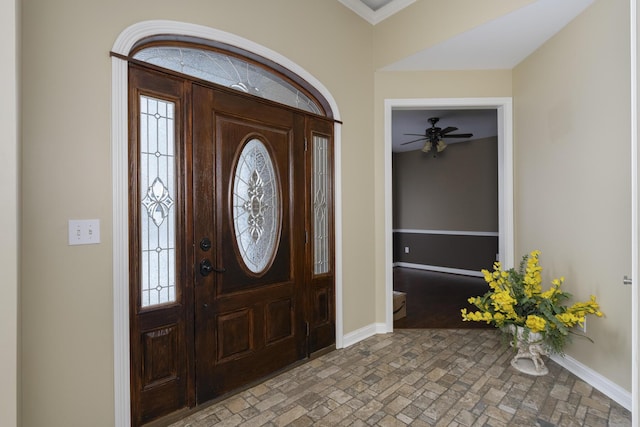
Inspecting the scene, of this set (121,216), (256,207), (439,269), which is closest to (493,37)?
(256,207)

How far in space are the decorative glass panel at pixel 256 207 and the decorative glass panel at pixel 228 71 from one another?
44 centimetres

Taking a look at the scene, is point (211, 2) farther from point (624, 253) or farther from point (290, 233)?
point (624, 253)

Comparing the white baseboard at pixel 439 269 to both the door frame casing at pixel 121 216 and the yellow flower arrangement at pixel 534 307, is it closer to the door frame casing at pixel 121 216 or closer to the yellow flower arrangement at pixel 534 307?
the yellow flower arrangement at pixel 534 307

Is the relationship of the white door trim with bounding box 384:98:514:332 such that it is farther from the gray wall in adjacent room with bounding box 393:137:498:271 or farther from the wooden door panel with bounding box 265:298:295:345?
the gray wall in adjacent room with bounding box 393:137:498:271

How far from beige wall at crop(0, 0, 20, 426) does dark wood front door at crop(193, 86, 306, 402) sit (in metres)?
0.87

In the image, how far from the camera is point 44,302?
4.96 ft

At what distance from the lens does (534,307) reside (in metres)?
2.49

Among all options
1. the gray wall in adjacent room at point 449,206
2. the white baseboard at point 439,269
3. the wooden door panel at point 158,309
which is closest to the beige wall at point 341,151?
the wooden door panel at point 158,309

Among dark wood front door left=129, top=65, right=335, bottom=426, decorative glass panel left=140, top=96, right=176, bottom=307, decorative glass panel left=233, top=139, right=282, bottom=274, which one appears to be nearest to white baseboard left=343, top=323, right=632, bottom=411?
dark wood front door left=129, top=65, right=335, bottom=426

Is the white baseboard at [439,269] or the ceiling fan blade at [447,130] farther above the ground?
the ceiling fan blade at [447,130]

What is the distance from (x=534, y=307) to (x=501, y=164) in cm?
146

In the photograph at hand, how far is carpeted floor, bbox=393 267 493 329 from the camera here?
358 cm

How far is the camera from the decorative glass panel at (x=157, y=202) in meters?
1.82

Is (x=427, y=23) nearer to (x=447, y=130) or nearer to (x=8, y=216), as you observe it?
(x=447, y=130)
